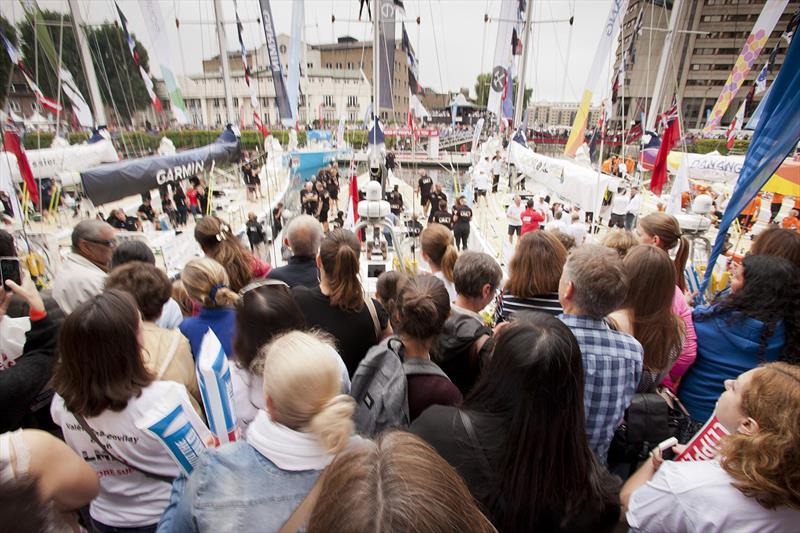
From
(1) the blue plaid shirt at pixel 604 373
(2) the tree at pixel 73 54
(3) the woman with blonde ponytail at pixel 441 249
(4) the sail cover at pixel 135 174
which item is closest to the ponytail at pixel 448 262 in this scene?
(3) the woman with blonde ponytail at pixel 441 249

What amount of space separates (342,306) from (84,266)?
208 centimetres

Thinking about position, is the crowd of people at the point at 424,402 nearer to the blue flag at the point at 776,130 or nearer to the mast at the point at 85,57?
the blue flag at the point at 776,130

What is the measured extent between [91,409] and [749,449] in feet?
6.71

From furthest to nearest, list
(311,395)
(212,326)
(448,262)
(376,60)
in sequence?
(376,60), (448,262), (212,326), (311,395)

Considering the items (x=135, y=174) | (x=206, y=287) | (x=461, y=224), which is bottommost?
(x=461, y=224)

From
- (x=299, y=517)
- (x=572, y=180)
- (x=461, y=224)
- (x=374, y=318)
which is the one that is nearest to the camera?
(x=299, y=517)

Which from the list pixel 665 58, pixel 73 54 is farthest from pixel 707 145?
pixel 73 54

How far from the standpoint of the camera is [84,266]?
2.81 meters

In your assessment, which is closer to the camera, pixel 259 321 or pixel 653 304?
pixel 259 321

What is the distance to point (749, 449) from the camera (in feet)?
3.37

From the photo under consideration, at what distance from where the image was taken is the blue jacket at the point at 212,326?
2084 mm

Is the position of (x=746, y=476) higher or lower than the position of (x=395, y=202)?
higher

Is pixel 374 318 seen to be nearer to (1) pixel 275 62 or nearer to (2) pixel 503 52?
(1) pixel 275 62

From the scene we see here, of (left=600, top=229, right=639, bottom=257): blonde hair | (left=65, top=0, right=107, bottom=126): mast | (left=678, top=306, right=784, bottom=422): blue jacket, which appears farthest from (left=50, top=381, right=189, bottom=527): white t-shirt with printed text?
(left=65, top=0, right=107, bottom=126): mast
